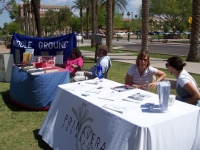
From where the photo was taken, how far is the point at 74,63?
691 cm

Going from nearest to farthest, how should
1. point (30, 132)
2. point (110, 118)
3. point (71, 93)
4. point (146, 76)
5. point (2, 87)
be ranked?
point (110, 118), point (71, 93), point (30, 132), point (146, 76), point (2, 87)

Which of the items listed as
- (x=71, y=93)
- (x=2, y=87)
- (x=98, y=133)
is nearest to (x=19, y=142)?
(x=71, y=93)

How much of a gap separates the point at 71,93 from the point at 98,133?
2.89 feet

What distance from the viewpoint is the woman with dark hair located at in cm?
341

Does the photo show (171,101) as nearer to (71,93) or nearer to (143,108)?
(143,108)

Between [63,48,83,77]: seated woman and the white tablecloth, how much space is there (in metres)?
3.02

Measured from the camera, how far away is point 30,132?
4.36m

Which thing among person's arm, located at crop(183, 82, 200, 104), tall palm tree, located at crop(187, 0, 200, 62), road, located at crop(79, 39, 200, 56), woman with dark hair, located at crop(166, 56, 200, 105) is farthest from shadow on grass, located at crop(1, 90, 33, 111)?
road, located at crop(79, 39, 200, 56)

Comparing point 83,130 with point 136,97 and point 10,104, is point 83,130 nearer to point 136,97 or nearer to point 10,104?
point 136,97

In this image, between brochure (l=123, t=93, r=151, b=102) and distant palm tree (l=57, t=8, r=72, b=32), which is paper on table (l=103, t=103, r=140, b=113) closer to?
brochure (l=123, t=93, r=151, b=102)

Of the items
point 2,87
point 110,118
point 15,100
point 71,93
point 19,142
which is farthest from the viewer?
point 2,87

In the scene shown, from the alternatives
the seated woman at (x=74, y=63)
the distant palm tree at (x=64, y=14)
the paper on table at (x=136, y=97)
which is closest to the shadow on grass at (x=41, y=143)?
the paper on table at (x=136, y=97)

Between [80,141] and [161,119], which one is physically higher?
[161,119]

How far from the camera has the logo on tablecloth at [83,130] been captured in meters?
2.87
